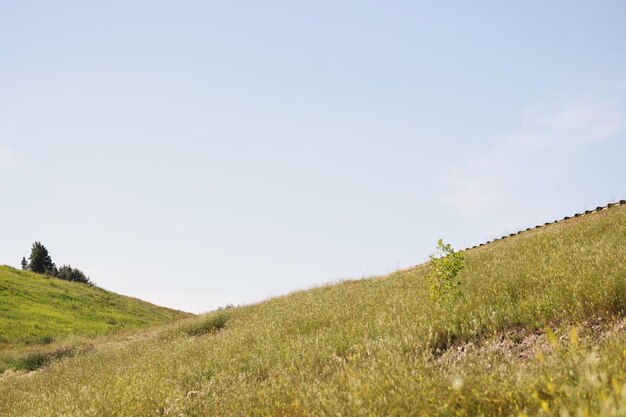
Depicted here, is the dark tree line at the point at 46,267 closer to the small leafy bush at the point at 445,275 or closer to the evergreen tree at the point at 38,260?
the evergreen tree at the point at 38,260

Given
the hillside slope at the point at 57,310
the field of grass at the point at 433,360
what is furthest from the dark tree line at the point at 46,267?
the field of grass at the point at 433,360

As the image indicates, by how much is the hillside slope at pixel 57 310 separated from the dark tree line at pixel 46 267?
901 cm

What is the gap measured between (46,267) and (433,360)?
59349 millimetres

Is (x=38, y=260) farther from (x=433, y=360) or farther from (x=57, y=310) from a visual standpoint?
(x=433, y=360)

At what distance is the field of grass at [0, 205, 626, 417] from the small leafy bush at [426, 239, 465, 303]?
0.82 feet

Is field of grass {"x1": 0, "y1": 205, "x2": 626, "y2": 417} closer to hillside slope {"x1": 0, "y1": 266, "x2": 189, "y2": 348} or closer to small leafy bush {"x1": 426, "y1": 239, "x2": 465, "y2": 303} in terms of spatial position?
small leafy bush {"x1": 426, "y1": 239, "x2": 465, "y2": 303}

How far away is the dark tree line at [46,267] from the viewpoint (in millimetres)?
50500

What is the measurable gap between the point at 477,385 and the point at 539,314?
2.32 meters

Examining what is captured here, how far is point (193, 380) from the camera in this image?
713 centimetres

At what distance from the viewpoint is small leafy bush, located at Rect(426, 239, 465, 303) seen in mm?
7375

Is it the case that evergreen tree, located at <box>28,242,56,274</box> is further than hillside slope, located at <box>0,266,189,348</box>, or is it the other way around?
evergreen tree, located at <box>28,242,56,274</box>

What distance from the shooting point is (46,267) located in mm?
54281

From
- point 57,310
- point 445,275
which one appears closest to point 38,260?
point 57,310

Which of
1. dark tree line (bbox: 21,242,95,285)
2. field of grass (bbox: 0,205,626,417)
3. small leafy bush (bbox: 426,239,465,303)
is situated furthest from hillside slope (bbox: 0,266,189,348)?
small leafy bush (bbox: 426,239,465,303)
